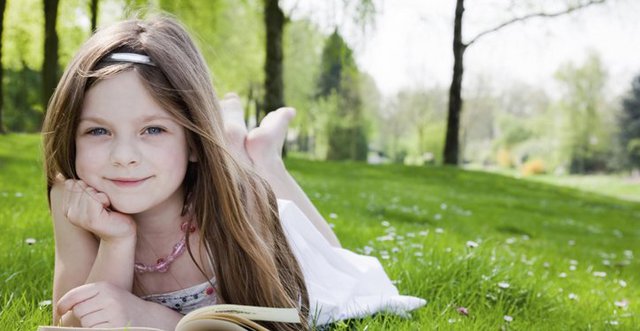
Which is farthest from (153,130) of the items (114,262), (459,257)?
(459,257)

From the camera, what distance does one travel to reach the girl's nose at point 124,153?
5.69ft

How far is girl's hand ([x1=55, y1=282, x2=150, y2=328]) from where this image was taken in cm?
181

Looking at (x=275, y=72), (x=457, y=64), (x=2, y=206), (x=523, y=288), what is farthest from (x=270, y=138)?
(x=457, y=64)

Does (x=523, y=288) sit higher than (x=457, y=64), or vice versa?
(x=457, y=64)

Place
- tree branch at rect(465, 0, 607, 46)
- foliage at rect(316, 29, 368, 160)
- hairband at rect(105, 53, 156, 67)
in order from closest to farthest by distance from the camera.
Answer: hairband at rect(105, 53, 156, 67), tree branch at rect(465, 0, 607, 46), foliage at rect(316, 29, 368, 160)

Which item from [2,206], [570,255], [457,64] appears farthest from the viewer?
[457,64]

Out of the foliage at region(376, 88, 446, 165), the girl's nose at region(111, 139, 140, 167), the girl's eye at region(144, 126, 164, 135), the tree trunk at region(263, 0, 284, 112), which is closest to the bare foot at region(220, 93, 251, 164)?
the girl's eye at region(144, 126, 164, 135)

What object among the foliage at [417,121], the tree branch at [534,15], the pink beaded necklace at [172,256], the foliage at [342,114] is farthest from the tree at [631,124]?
the pink beaded necklace at [172,256]

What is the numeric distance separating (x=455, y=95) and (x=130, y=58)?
15.0 meters

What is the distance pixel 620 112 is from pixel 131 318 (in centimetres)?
3908

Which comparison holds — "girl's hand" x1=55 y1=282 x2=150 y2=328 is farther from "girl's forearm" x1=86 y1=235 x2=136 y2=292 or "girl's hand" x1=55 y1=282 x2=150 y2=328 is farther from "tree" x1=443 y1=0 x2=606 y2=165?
"tree" x1=443 y1=0 x2=606 y2=165

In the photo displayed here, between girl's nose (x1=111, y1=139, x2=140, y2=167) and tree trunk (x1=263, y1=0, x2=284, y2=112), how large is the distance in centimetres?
1115

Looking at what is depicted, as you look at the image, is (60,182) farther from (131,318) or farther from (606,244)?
(606,244)

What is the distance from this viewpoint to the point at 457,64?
15.9 metres
